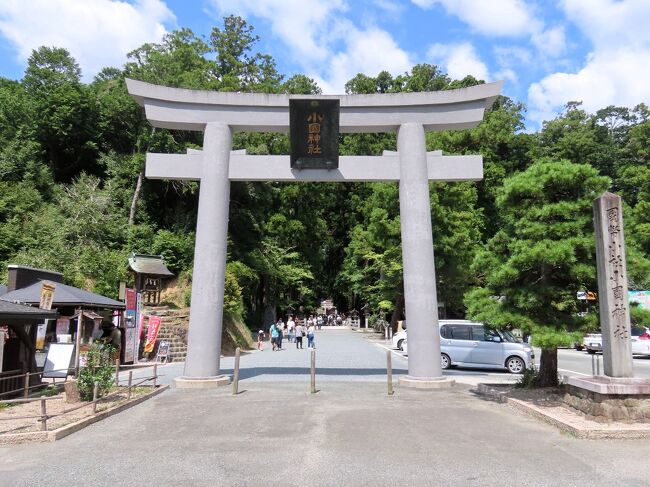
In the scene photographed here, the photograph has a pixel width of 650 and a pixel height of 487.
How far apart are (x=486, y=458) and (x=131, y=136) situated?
38616 mm

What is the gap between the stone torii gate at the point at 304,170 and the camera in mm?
13133

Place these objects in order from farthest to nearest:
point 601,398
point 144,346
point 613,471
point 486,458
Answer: point 144,346, point 601,398, point 486,458, point 613,471

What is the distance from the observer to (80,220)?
31422 millimetres

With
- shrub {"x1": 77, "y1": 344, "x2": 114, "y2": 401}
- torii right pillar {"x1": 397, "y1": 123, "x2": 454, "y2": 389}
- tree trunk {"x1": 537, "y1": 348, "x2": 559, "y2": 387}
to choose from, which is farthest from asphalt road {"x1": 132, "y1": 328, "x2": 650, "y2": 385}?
shrub {"x1": 77, "y1": 344, "x2": 114, "y2": 401}

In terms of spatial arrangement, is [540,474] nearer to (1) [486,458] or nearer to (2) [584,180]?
(1) [486,458]

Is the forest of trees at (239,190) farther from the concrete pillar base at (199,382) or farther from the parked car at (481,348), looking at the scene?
the concrete pillar base at (199,382)

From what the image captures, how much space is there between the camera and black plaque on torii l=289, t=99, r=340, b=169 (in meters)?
13.3

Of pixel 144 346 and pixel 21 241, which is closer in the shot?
pixel 144 346

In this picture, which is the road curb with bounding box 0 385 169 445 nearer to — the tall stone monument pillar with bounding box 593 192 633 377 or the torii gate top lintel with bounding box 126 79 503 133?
the torii gate top lintel with bounding box 126 79 503 133

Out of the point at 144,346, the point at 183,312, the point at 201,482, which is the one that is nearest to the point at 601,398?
the point at 201,482

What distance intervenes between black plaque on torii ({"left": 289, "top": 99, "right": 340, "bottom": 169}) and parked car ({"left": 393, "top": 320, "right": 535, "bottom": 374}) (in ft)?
27.2

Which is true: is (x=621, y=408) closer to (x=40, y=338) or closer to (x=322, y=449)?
(x=322, y=449)

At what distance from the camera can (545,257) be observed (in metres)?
9.55

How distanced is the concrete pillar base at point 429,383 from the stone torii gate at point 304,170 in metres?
0.20
